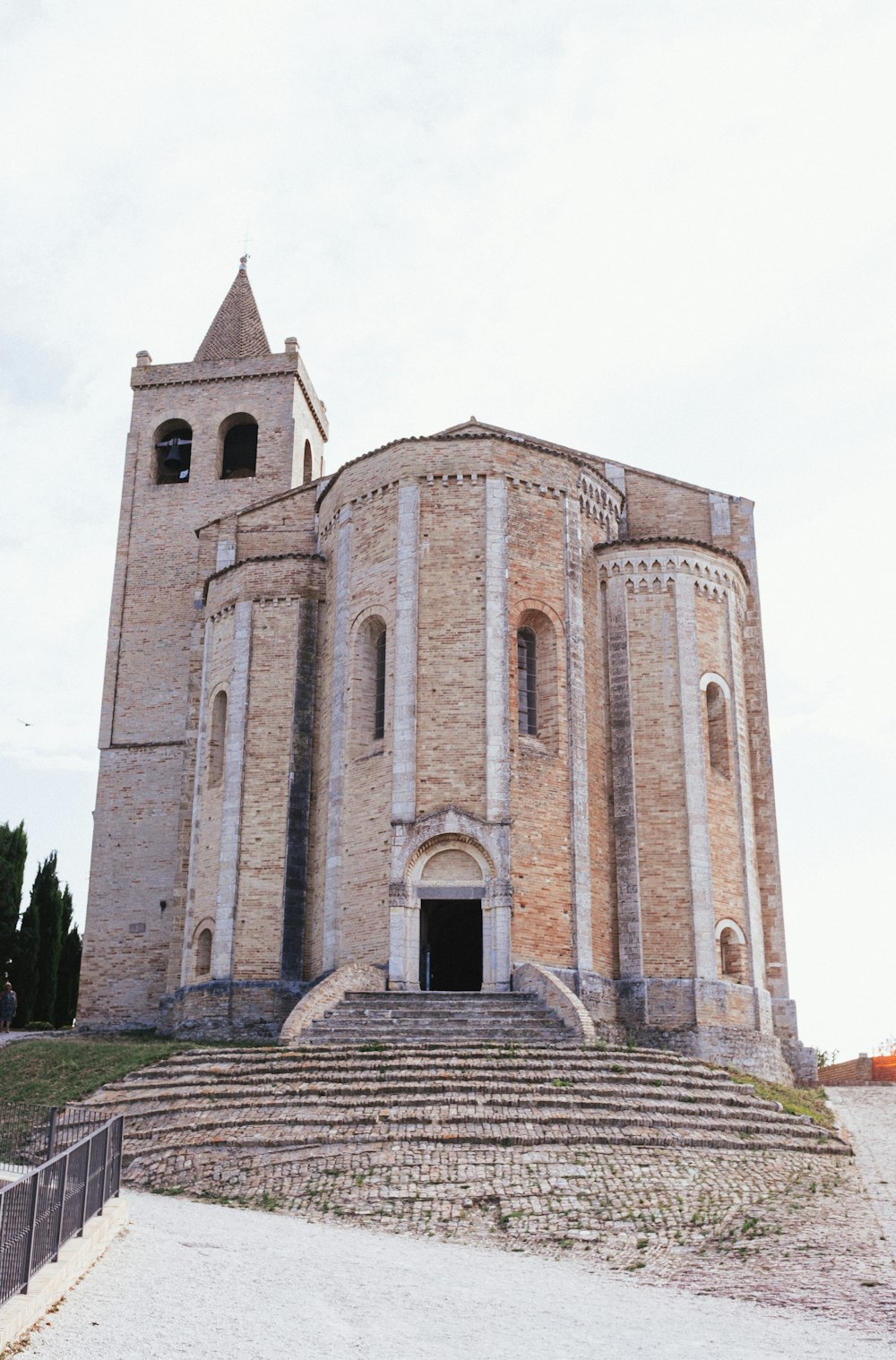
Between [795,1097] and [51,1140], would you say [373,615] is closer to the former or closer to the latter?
[795,1097]

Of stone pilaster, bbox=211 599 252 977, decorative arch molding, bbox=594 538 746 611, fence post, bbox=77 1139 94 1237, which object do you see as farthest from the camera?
decorative arch molding, bbox=594 538 746 611

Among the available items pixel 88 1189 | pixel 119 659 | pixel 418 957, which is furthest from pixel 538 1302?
pixel 119 659

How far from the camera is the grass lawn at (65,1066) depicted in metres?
16.9

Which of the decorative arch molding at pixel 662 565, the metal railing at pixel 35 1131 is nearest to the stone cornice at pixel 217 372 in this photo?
the decorative arch molding at pixel 662 565

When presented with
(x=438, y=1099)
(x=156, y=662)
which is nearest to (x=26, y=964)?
(x=156, y=662)

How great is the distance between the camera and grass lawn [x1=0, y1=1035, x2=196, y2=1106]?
16.9m

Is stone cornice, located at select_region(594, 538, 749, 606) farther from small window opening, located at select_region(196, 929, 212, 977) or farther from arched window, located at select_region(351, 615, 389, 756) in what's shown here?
small window opening, located at select_region(196, 929, 212, 977)

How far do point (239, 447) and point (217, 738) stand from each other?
38.4 ft

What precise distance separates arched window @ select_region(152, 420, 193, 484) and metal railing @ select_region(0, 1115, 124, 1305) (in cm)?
2604

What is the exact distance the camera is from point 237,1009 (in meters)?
23.3

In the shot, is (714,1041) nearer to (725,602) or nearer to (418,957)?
(418,957)

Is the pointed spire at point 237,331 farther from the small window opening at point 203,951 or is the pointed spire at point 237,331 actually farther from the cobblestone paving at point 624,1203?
the cobblestone paving at point 624,1203

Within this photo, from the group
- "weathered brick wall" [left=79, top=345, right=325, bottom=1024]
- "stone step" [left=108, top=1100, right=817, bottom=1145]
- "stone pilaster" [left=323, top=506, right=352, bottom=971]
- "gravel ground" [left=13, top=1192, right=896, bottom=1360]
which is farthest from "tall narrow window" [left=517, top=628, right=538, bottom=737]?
"gravel ground" [left=13, top=1192, right=896, bottom=1360]

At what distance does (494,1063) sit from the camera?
16234 millimetres
